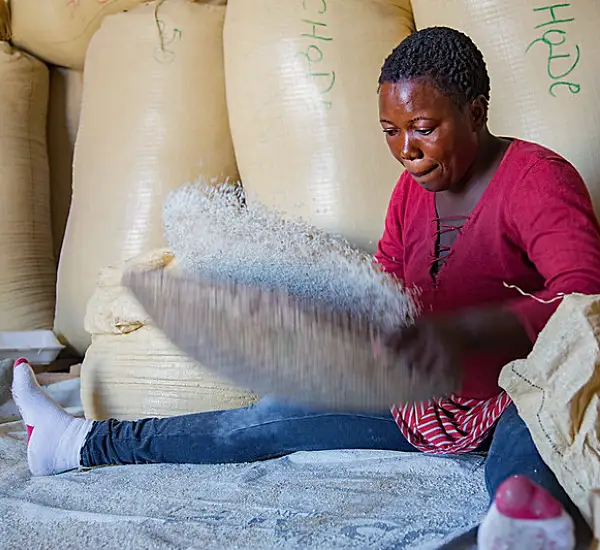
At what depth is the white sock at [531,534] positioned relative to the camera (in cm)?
47

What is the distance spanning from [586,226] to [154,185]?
3.01ft

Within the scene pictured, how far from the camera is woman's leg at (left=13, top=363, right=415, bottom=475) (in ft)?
2.80

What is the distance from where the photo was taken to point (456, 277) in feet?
2.45

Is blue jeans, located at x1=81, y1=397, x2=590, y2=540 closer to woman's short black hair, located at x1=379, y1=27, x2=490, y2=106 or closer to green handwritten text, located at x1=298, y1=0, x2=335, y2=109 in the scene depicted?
woman's short black hair, located at x1=379, y1=27, x2=490, y2=106

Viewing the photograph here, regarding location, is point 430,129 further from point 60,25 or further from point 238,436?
point 60,25

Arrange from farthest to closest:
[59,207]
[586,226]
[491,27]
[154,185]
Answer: [59,207], [154,185], [491,27], [586,226]

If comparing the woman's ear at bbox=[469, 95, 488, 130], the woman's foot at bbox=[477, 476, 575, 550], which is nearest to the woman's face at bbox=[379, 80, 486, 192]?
the woman's ear at bbox=[469, 95, 488, 130]

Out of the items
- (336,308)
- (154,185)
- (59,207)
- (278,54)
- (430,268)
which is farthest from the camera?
(59,207)

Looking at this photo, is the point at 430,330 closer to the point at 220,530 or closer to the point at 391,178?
the point at 220,530

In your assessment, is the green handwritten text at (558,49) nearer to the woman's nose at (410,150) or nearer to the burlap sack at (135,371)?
the woman's nose at (410,150)

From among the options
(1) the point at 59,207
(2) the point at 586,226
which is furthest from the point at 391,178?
(1) the point at 59,207

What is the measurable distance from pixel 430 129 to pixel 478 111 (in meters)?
0.06

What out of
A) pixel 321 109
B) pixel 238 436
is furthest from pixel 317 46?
Result: pixel 238 436

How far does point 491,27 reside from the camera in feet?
3.53
